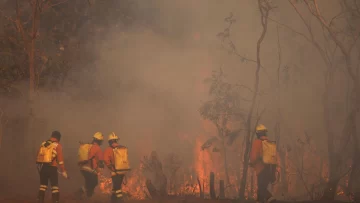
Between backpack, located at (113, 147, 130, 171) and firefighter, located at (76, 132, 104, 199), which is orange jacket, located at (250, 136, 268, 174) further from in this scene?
firefighter, located at (76, 132, 104, 199)

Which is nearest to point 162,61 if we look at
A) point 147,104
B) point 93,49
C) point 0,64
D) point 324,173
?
point 147,104

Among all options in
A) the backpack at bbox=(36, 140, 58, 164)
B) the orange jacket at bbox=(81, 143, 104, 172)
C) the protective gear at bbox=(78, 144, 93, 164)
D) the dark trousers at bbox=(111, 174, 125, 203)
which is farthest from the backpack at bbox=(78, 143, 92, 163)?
the backpack at bbox=(36, 140, 58, 164)

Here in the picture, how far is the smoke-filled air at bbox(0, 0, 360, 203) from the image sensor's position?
12344mm

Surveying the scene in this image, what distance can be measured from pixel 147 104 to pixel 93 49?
3704 millimetres

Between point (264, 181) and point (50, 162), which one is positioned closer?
point (50, 162)

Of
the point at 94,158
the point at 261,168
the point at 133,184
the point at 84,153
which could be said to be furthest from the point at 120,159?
the point at 133,184

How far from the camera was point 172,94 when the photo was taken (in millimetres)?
18750

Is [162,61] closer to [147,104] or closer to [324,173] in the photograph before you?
[147,104]

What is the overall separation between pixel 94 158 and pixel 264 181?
4280mm

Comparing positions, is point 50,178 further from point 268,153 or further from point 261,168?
point 268,153

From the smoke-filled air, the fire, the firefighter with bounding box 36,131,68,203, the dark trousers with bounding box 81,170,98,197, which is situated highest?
the smoke-filled air

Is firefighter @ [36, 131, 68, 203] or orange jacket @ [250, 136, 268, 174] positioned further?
orange jacket @ [250, 136, 268, 174]

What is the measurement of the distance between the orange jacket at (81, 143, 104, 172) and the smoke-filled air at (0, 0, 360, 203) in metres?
0.04

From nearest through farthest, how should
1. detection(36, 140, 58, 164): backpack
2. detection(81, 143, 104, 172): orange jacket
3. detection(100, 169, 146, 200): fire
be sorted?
1. detection(36, 140, 58, 164): backpack
2. detection(81, 143, 104, 172): orange jacket
3. detection(100, 169, 146, 200): fire
